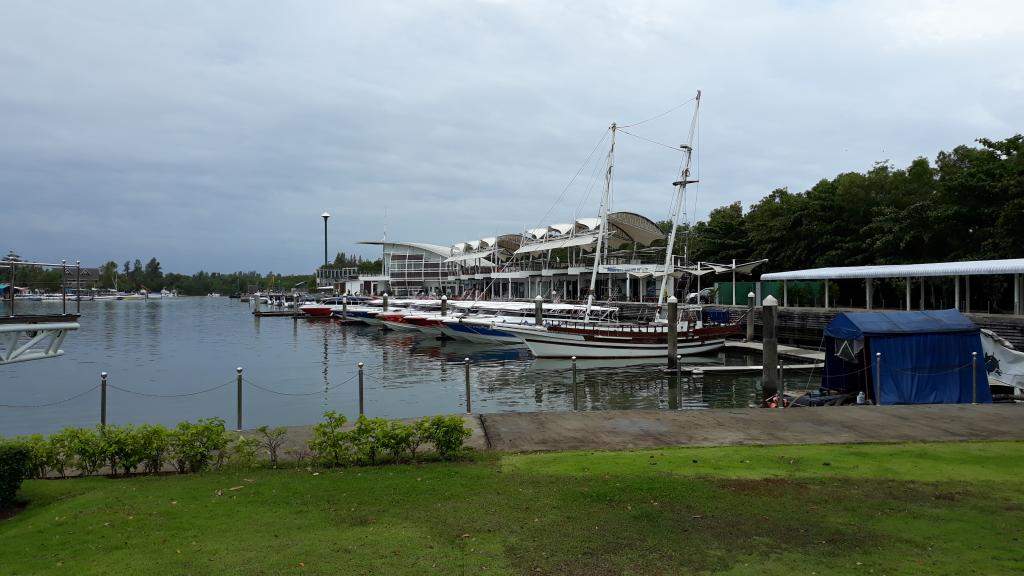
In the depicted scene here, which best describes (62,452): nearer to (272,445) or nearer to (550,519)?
(272,445)

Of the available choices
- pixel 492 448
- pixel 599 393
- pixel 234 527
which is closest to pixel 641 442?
pixel 492 448

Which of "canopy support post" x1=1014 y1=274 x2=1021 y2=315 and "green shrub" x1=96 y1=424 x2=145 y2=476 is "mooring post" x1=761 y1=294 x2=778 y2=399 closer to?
"canopy support post" x1=1014 y1=274 x2=1021 y2=315

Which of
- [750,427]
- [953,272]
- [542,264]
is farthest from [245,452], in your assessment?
[542,264]

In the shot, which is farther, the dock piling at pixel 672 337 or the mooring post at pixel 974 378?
the dock piling at pixel 672 337

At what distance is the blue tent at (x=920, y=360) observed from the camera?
16.9 m

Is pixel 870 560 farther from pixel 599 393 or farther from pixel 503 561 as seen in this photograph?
pixel 599 393

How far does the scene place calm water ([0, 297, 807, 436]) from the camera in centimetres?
2331

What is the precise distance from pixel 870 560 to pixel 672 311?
2764 cm

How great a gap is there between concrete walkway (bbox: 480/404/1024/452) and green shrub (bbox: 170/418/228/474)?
4.48m

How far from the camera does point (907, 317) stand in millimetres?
17969

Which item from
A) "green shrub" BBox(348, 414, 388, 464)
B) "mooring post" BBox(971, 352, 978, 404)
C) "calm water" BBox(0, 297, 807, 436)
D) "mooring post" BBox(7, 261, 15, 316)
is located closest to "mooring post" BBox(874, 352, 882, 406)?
"mooring post" BBox(971, 352, 978, 404)

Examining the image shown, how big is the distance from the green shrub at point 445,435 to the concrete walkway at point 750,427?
4.00ft

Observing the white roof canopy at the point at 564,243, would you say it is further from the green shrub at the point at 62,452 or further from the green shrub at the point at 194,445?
the green shrub at the point at 62,452

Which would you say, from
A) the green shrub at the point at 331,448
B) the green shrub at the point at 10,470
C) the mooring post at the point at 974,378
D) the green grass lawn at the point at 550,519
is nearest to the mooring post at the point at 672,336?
the mooring post at the point at 974,378
